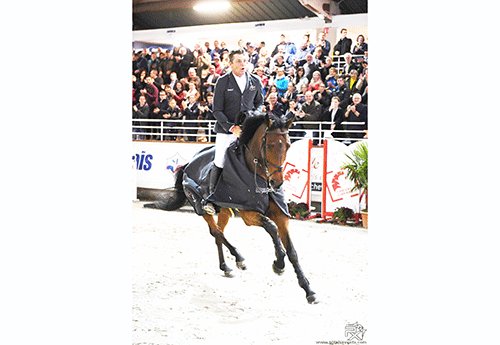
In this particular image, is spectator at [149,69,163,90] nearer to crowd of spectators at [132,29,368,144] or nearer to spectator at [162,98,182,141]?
crowd of spectators at [132,29,368,144]

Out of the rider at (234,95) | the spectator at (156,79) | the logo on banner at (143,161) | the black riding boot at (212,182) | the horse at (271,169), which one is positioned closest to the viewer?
the horse at (271,169)

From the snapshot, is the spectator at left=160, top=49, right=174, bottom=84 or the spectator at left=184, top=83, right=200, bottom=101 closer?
the spectator at left=184, top=83, right=200, bottom=101

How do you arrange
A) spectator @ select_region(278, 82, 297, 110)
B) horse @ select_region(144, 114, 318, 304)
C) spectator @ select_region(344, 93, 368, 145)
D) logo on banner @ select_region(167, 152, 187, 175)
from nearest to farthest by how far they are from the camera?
horse @ select_region(144, 114, 318, 304) → spectator @ select_region(278, 82, 297, 110) → spectator @ select_region(344, 93, 368, 145) → logo on banner @ select_region(167, 152, 187, 175)

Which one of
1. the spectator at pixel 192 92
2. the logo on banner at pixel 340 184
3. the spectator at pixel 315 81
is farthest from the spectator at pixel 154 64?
the logo on banner at pixel 340 184

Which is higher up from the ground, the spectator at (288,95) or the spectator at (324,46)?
the spectator at (324,46)

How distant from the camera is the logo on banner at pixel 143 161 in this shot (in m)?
7.51

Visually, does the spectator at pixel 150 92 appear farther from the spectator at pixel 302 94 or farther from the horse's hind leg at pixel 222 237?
the horse's hind leg at pixel 222 237

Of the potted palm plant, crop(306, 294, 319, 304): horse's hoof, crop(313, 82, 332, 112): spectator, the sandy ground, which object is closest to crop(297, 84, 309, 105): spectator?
crop(313, 82, 332, 112): spectator

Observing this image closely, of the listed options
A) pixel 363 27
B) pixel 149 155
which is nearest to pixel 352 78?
pixel 363 27

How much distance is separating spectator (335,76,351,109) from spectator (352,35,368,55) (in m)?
0.31

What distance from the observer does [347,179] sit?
5809 mm

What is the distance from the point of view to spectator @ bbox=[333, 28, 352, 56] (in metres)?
5.56

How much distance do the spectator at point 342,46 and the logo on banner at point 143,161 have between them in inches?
127
